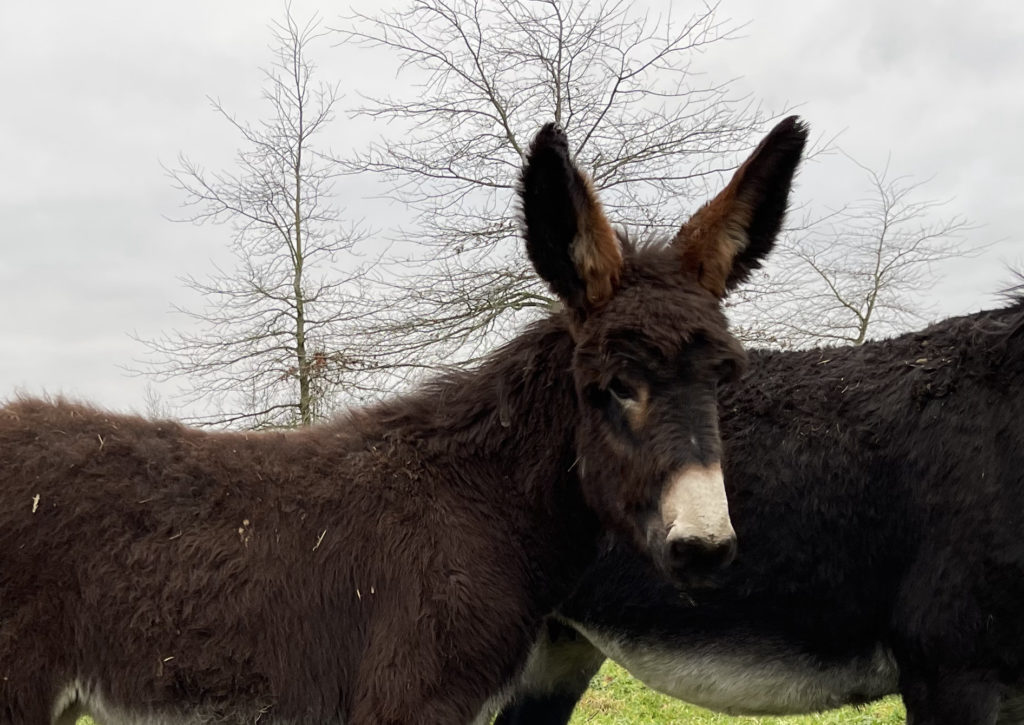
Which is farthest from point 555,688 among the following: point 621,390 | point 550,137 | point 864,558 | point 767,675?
point 550,137

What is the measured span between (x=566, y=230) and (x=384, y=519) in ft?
4.49

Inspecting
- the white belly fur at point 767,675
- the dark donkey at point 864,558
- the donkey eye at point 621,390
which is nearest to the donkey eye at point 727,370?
the donkey eye at point 621,390

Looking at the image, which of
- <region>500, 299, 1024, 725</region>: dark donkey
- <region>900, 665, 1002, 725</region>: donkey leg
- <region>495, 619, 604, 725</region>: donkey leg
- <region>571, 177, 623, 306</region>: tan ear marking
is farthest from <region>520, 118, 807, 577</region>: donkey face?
<region>495, 619, 604, 725</region>: donkey leg

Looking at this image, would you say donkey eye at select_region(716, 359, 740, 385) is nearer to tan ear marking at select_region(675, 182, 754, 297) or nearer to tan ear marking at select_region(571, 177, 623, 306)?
tan ear marking at select_region(675, 182, 754, 297)

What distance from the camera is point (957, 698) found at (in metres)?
4.20

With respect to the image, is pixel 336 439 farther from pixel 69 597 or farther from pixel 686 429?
pixel 686 429

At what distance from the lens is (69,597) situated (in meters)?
3.19

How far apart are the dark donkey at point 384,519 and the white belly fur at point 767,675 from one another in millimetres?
1216

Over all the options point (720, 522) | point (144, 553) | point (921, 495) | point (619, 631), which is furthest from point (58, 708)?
point (921, 495)

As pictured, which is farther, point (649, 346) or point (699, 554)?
point (649, 346)

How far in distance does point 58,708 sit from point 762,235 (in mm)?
3396

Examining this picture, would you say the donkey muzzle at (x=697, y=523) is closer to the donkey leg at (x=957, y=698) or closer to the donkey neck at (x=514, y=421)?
the donkey neck at (x=514, y=421)

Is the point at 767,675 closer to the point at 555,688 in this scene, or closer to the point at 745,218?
the point at 555,688

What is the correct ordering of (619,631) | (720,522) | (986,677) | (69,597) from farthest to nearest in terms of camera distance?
1. (619,631)
2. (986,677)
3. (69,597)
4. (720,522)
